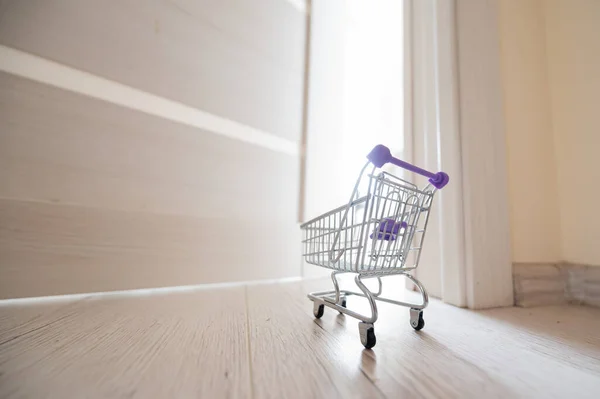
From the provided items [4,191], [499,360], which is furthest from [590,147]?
[4,191]

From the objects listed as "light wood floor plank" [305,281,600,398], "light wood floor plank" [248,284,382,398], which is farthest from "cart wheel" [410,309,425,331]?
"light wood floor plank" [248,284,382,398]

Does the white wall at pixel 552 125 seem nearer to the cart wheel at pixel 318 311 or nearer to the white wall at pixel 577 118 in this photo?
the white wall at pixel 577 118

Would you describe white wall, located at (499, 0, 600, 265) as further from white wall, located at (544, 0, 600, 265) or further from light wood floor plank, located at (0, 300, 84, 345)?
light wood floor plank, located at (0, 300, 84, 345)

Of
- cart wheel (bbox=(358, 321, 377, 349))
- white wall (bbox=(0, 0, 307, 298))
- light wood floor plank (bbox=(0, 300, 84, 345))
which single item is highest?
white wall (bbox=(0, 0, 307, 298))

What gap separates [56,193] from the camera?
669mm

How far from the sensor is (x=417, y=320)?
1.60 ft

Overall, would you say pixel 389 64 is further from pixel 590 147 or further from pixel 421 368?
pixel 421 368

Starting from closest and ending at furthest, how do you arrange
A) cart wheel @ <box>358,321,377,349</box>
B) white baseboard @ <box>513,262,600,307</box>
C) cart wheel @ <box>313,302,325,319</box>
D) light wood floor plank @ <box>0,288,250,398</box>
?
light wood floor plank @ <box>0,288,250,398</box>
cart wheel @ <box>358,321,377,349</box>
cart wheel @ <box>313,302,325,319</box>
white baseboard @ <box>513,262,600,307</box>

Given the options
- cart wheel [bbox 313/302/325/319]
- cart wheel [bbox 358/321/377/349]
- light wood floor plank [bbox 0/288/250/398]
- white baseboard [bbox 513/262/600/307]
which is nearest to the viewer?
light wood floor plank [bbox 0/288/250/398]

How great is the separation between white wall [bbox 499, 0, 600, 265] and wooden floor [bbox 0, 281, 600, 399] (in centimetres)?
25

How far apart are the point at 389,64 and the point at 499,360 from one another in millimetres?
1608

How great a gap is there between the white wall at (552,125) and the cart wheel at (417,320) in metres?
0.48

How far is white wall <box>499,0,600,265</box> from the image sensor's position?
729 millimetres

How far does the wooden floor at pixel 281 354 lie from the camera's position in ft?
0.91
